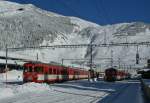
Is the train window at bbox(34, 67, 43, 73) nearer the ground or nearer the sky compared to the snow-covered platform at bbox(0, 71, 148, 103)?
nearer the sky

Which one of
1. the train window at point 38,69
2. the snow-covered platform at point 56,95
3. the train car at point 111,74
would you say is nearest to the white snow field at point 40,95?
the snow-covered platform at point 56,95

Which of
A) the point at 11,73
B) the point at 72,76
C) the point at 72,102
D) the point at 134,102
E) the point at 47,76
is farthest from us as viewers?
the point at 11,73

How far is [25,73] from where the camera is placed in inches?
1923

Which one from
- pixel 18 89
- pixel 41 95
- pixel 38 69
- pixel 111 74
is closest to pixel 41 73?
pixel 38 69

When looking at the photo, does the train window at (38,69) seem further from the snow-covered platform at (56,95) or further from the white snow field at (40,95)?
the white snow field at (40,95)

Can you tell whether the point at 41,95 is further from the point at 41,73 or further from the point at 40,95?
the point at 41,73

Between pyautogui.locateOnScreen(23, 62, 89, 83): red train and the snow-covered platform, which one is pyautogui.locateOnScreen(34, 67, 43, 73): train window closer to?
pyautogui.locateOnScreen(23, 62, 89, 83): red train

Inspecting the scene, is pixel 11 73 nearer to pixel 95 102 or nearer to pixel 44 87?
pixel 44 87

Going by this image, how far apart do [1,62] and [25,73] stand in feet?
206

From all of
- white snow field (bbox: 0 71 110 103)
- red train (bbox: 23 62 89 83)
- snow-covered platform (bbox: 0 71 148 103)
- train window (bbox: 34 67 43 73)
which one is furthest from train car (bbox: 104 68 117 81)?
white snow field (bbox: 0 71 110 103)

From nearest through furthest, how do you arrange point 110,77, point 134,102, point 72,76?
point 134,102
point 72,76
point 110,77

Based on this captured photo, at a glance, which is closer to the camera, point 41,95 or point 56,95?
point 41,95

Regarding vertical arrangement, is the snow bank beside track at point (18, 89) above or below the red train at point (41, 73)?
below

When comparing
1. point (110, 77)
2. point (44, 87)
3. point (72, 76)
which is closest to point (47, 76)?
point (44, 87)
